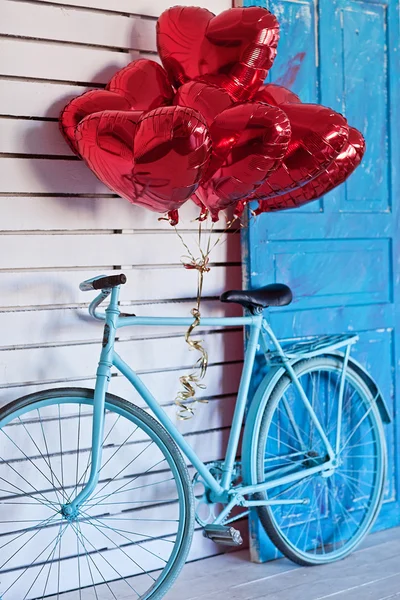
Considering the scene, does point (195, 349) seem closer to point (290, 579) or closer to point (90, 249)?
point (90, 249)

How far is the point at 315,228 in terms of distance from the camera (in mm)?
2879

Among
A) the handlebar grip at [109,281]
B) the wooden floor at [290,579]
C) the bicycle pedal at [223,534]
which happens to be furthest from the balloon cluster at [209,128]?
the wooden floor at [290,579]

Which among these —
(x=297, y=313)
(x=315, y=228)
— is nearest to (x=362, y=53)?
(x=315, y=228)

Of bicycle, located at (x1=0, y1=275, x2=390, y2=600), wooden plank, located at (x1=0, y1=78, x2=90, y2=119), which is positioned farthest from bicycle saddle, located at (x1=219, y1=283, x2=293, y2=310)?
wooden plank, located at (x1=0, y1=78, x2=90, y2=119)

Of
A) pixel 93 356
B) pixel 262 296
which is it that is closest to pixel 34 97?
pixel 93 356

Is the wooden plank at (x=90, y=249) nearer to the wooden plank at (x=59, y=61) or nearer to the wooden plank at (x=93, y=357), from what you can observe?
the wooden plank at (x=93, y=357)

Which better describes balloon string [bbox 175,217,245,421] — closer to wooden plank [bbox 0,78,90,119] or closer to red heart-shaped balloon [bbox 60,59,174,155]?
red heart-shaped balloon [bbox 60,59,174,155]

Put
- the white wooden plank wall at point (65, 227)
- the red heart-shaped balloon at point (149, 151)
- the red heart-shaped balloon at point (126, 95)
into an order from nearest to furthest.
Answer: the red heart-shaped balloon at point (149, 151), the red heart-shaped balloon at point (126, 95), the white wooden plank wall at point (65, 227)

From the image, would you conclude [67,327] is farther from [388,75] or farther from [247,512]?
[388,75]

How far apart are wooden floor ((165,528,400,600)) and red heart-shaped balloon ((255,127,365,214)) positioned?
1.19 meters

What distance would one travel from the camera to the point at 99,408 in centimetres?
225

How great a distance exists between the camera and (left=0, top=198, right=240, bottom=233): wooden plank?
7.84 feet

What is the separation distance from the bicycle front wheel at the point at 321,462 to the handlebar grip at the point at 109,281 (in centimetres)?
76

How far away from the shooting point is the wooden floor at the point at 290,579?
8.28 feet
